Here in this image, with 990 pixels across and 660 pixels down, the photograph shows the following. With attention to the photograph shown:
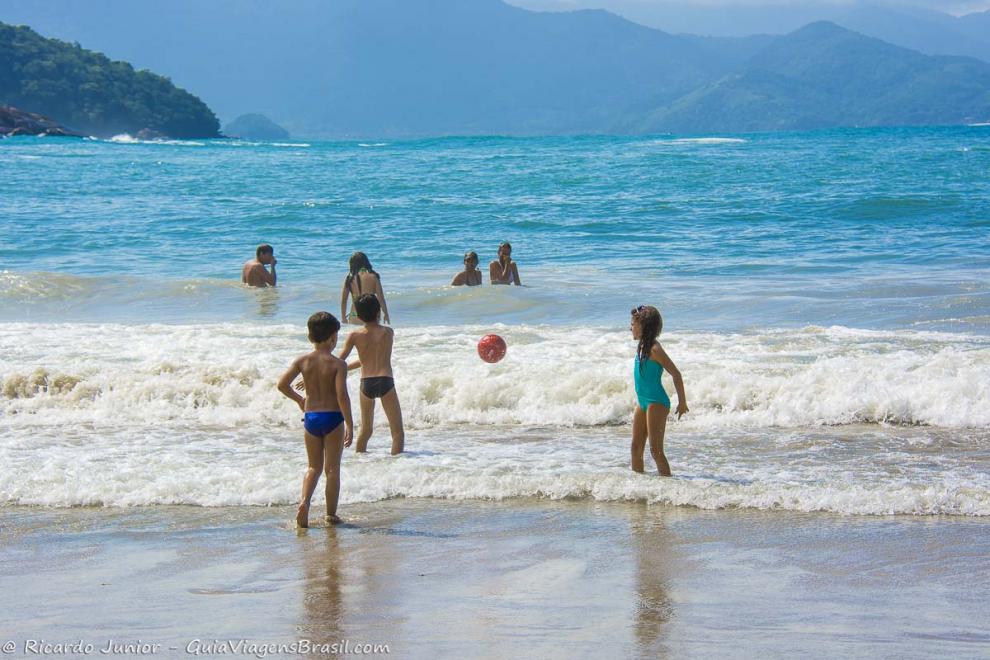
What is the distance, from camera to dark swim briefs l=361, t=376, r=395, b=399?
8.31 metres

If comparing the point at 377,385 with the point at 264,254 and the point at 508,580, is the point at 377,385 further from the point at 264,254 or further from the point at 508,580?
the point at 264,254

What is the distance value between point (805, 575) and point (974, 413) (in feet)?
14.1

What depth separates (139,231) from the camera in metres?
25.8

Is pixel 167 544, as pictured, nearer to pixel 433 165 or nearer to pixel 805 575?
pixel 805 575

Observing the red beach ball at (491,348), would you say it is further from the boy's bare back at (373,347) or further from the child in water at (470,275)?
→ the child in water at (470,275)

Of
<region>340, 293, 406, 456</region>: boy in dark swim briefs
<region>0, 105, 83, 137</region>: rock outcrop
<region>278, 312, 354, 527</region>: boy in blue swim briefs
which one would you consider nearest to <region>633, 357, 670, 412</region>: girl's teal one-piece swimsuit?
<region>340, 293, 406, 456</region>: boy in dark swim briefs

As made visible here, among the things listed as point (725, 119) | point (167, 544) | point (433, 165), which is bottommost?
point (167, 544)

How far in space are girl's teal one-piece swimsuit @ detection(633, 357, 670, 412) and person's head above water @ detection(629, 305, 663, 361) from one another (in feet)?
0.25

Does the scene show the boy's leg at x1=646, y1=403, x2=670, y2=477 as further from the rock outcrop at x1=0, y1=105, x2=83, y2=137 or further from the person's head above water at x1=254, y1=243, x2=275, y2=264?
the rock outcrop at x1=0, y1=105, x2=83, y2=137

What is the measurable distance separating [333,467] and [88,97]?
135m

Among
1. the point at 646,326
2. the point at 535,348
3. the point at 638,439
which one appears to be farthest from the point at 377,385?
the point at 535,348

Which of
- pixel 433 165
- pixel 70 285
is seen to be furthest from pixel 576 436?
pixel 433 165

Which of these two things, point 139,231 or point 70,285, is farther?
point 139,231

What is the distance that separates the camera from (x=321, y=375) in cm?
651
